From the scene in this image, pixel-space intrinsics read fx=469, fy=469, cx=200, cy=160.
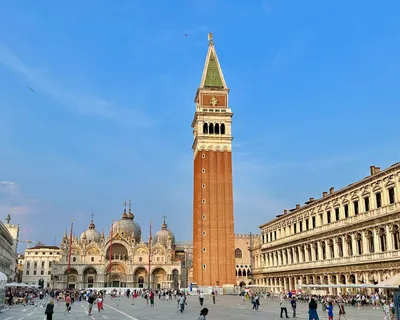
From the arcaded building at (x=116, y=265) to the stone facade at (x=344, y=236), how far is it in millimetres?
31464

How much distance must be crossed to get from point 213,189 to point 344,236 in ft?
95.9

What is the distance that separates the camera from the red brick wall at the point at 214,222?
70.3 m

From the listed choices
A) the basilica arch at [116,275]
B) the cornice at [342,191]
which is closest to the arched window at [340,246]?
the cornice at [342,191]

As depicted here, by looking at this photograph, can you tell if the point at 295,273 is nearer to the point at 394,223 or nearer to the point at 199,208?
the point at 199,208

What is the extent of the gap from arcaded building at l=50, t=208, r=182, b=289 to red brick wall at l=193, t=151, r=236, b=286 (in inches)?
871

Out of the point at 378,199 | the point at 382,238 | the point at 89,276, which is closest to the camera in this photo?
the point at 382,238

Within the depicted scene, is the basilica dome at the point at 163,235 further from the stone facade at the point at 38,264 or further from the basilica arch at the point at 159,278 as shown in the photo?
the stone facade at the point at 38,264

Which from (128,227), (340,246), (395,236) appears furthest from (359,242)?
(128,227)

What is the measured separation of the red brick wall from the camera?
70.3 metres

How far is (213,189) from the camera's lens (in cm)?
7375

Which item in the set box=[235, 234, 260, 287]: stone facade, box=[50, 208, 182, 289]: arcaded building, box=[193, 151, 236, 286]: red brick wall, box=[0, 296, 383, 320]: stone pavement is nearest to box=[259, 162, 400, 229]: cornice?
box=[193, 151, 236, 286]: red brick wall

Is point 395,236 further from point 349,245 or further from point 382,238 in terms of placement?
point 349,245

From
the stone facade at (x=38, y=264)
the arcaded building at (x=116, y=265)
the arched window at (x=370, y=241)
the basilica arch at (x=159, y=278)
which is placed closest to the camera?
the arched window at (x=370, y=241)

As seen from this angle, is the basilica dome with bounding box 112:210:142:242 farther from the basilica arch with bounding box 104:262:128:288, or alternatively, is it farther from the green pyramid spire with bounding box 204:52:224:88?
the green pyramid spire with bounding box 204:52:224:88
